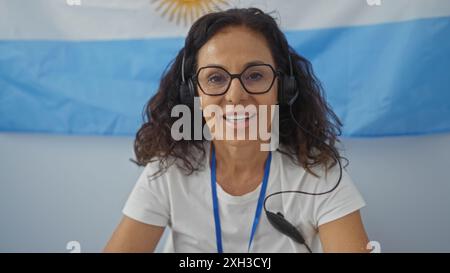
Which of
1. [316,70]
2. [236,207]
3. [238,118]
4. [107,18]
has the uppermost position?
[107,18]

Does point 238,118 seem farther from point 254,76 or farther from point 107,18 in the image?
point 107,18

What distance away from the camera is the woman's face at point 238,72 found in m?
0.78

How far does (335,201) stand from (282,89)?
26 cm

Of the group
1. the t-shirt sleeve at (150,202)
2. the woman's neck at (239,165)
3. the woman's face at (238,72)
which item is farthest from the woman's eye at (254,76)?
the t-shirt sleeve at (150,202)

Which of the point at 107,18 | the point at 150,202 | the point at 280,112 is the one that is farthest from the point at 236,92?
the point at 107,18

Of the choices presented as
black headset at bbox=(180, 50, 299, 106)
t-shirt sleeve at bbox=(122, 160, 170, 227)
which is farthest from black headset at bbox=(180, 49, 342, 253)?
t-shirt sleeve at bbox=(122, 160, 170, 227)

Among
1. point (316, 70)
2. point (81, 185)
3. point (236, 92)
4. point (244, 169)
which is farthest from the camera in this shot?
point (81, 185)

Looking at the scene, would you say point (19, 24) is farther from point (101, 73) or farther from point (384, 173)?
point (384, 173)

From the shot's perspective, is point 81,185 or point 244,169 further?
point 81,185

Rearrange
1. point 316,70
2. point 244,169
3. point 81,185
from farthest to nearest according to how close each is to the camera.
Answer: point 81,185 < point 316,70 < point 244,169

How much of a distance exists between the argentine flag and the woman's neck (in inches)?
11.4

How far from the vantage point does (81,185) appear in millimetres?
1146

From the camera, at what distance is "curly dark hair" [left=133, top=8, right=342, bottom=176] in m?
0.84
